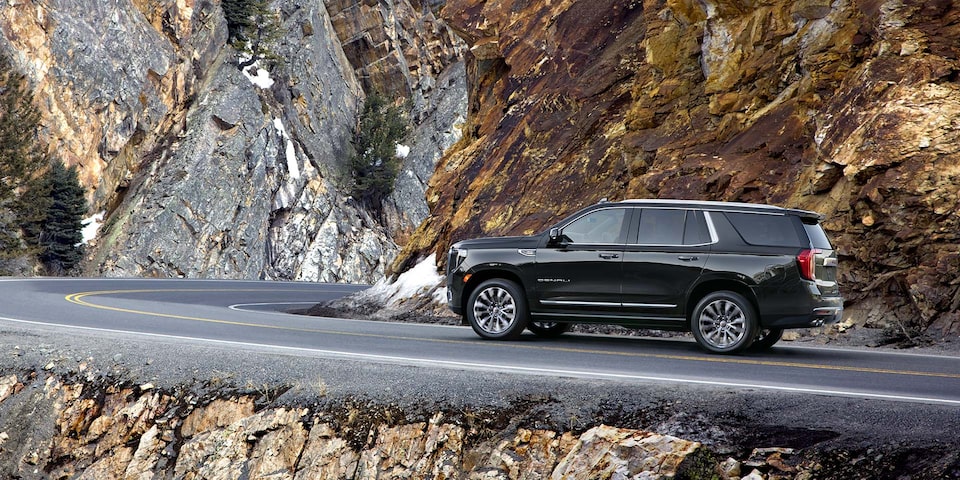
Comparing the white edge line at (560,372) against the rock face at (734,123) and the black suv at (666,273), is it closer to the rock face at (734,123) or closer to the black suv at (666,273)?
the black suv at (666,273)

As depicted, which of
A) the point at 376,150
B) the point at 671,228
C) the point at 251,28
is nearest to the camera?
the point at 671,228

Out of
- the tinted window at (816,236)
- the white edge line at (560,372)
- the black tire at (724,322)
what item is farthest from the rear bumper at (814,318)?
the white edge line at (560,372)

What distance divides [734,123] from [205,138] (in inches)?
1829

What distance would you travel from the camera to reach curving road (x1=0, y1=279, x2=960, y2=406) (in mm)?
7758

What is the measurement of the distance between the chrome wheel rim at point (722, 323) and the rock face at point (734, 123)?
11.9 feet

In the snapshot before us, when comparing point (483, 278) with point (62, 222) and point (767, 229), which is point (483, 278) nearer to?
point (767, 229)

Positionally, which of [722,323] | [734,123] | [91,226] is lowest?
[722,323]

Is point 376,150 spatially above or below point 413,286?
above

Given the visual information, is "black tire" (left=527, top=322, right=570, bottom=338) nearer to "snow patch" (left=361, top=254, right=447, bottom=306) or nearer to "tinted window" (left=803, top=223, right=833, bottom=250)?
"tinted window" (left=803, top=223, right=833, bottom=250)

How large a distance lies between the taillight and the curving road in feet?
3.06

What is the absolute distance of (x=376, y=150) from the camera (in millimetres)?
66438

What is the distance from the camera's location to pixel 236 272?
5506 cm

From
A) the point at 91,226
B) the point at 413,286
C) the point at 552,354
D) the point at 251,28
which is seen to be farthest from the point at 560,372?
the point at 251,28

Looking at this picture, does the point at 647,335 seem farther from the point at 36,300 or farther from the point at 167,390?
the point at 36,300
